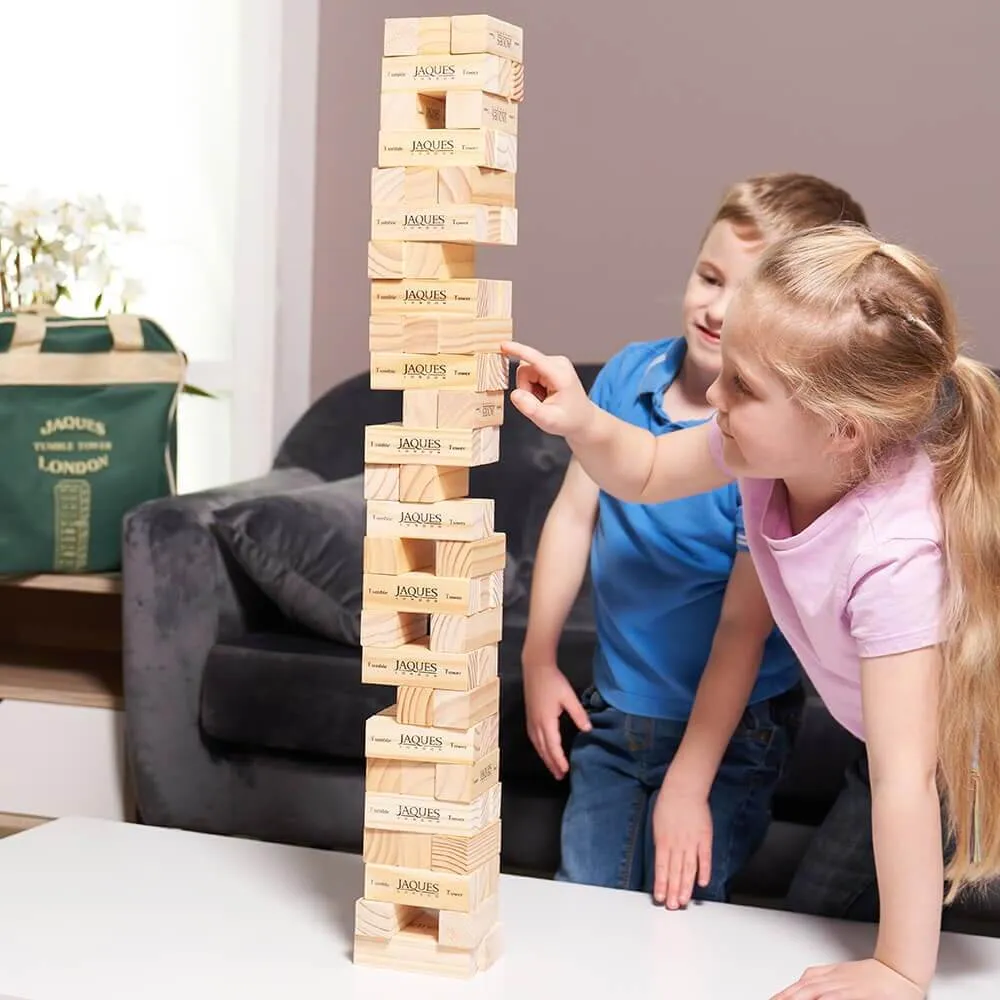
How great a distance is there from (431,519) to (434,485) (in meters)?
0.03

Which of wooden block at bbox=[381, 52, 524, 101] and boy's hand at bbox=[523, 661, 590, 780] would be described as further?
boy's hand at bbox=[523, 661, 590, 780]

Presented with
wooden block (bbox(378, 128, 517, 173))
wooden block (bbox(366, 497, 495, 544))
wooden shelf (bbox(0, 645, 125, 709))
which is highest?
wooden block (bbox(378, 128, 517, 173))

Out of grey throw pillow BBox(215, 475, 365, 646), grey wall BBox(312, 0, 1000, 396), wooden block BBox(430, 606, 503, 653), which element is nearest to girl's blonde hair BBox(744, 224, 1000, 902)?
wooden block BBox(430, 606, 503, 653)

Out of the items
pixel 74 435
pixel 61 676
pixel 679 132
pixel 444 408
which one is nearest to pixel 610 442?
pixel 444 408

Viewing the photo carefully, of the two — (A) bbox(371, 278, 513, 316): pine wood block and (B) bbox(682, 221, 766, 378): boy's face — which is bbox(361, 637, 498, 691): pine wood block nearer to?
(A) bbox(371, 278, 513, 316): pine wood block

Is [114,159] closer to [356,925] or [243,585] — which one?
[243,585]

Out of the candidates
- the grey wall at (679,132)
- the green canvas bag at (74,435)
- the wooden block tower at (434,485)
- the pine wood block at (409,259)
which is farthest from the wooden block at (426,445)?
the grey wall at (679,132)

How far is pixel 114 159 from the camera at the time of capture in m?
2.91

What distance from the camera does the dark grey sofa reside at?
194cm

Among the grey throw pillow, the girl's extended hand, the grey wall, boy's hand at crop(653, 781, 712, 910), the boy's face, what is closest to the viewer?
the girl's extended hand

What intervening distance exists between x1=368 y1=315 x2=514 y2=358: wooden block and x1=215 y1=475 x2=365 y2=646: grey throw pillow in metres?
0.92

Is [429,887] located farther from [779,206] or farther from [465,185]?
[779,206]

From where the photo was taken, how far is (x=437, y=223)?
3.86ft

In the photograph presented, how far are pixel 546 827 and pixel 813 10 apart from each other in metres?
1.54
